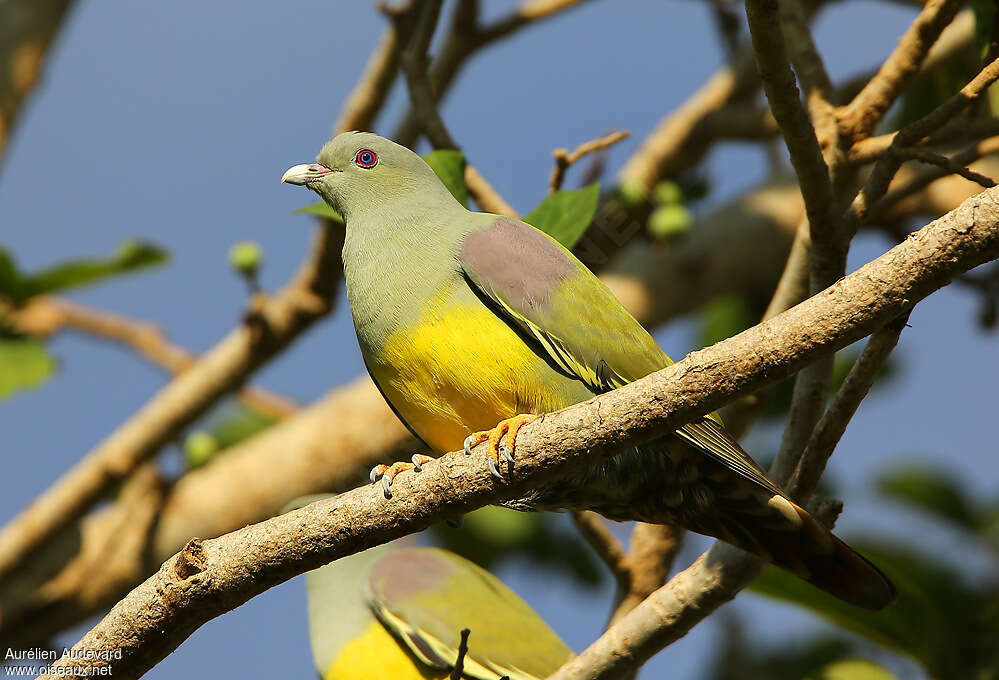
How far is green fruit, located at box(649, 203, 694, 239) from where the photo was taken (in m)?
6.48

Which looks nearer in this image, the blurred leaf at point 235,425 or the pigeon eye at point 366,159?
the pigeon eye at point 366,159

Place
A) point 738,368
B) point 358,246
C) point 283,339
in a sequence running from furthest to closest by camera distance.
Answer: point 283,339 → point 358,246 → point 738,368

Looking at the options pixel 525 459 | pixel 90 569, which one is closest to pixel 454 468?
pixel 525 459

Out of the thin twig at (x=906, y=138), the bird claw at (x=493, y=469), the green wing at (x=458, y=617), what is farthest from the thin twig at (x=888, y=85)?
Result: the green wing at (x=458, y=617)

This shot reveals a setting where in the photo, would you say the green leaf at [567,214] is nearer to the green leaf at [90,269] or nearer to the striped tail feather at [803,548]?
the striped tail feather at [803,548]

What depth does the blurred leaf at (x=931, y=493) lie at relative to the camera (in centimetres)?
718

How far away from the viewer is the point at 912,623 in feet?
14.7

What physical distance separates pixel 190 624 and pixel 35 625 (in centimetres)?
415

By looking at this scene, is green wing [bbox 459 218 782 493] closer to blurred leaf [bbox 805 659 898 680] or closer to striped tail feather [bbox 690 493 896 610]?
striped tail feather [bbox 690 493 896 610]

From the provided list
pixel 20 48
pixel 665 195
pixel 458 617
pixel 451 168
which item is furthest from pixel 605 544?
pixel 20 48

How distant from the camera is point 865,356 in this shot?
9.55ft

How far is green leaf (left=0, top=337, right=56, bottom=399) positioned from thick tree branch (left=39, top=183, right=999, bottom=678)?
314 centimetres

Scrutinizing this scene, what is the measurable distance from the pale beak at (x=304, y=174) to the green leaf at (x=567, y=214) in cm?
80

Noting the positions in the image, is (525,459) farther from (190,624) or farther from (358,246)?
(358,246)
